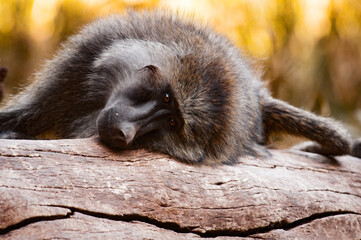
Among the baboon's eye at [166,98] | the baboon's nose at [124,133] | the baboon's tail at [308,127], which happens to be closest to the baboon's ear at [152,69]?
the baboon's eye at [166,98]

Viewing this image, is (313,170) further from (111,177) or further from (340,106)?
(340,106)

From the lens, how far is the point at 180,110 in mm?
3002

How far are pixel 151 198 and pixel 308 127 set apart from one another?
215cm

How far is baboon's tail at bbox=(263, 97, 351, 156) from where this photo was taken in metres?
4.04

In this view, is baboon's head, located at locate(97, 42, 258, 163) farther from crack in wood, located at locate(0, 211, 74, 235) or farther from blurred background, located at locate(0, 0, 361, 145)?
blurred background, located at locate(0, 0, 361, 145)

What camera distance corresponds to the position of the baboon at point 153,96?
9.71 feet

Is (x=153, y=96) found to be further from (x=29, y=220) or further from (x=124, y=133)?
(x=29, y=220)

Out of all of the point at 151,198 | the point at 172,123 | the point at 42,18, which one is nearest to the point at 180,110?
the point at 172,123

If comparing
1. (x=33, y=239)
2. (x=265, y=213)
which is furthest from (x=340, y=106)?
(x=33, y=239)

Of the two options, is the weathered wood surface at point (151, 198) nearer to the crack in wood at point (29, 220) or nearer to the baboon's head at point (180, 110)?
the crack in wood at point (29, 220)

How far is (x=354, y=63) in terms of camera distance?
8.80 metres

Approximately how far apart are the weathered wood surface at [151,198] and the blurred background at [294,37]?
5551 millimetres

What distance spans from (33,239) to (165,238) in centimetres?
71

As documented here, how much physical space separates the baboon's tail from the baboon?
0.01 m
